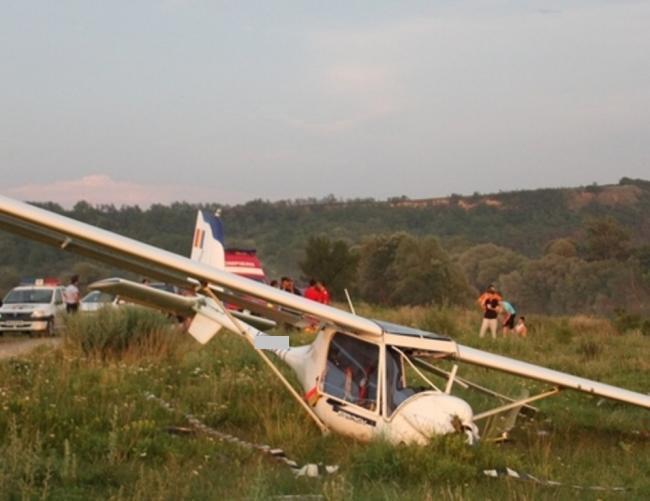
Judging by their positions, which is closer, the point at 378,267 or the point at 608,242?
the point at 378,267

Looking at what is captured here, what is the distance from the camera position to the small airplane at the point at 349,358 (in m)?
10.4

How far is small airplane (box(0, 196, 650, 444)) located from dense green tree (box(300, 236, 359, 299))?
45.4 metres

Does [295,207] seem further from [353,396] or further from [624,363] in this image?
[353,396]

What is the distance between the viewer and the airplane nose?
1017 cm

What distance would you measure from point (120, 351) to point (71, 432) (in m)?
6.73

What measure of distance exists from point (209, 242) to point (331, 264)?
4040 cm

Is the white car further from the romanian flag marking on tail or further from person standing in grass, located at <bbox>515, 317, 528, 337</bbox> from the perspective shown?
the romanian flag marking on tail

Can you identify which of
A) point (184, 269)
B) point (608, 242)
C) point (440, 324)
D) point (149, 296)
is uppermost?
point (184, 269)

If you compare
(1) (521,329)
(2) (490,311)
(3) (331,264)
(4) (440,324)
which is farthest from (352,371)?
(3) (331,264)

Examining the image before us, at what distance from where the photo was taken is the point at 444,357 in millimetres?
11719

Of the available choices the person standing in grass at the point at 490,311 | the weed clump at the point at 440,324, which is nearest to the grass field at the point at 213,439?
the person standing in grass at the point at 490,311

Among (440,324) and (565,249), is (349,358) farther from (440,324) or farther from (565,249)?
(565,249)

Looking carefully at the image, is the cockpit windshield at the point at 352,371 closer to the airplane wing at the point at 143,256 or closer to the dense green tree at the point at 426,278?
the airplane wing at the point at 143,256

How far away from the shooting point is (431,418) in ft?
33.8
